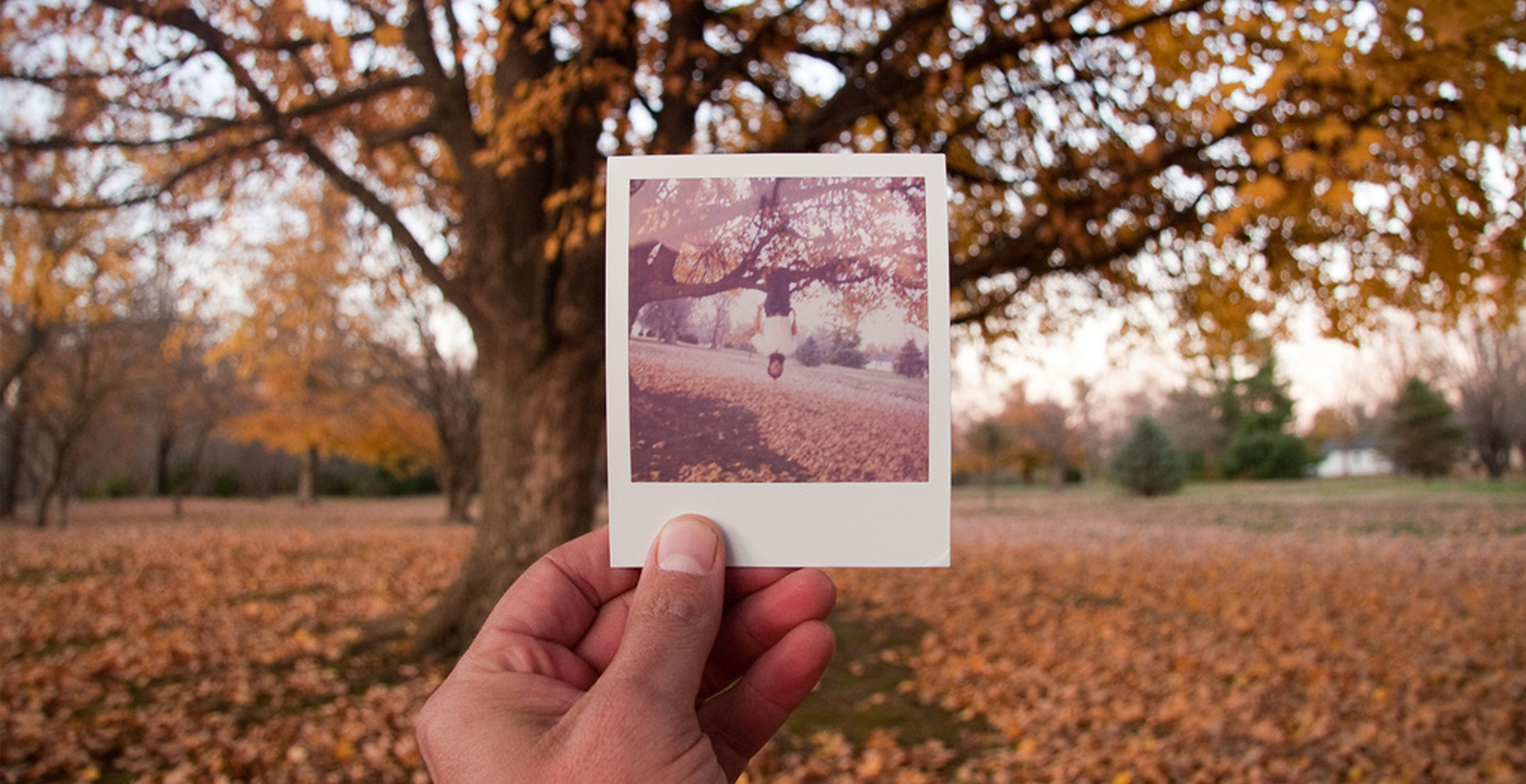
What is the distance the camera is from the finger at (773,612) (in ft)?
4.15

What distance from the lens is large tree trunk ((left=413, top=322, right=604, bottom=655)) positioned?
5.16 m

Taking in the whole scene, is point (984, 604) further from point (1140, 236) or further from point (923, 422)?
point (923, 422)

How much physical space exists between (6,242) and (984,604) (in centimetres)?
977

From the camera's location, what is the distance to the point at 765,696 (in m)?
1.30

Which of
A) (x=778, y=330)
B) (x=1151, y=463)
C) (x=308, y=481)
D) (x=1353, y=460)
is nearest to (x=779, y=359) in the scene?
(x=778, y=330)

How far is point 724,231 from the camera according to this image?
119cm

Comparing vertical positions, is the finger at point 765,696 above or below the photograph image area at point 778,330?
below

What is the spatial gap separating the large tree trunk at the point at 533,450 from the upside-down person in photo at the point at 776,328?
4.08 meters

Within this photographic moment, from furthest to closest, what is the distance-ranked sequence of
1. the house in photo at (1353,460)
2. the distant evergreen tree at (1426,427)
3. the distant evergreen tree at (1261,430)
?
the distant evergreen tree at (1261,430) < the house in photo at (1353,460) < the distant evergreen tree at (1426,427)

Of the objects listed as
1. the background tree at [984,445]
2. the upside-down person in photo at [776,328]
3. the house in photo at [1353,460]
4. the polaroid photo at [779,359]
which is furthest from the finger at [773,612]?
the house in photo at [1353,460]

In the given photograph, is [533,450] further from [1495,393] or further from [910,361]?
[1495,393]

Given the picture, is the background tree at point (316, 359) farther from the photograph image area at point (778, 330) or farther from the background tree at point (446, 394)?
the photograph image area at point (778, 330)

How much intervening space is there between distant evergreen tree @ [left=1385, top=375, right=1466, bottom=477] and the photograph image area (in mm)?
29303

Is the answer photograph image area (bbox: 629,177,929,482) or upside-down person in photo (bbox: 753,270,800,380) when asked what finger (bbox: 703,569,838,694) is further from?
upside-down person in photo (bbox: 753,270,800,380)
